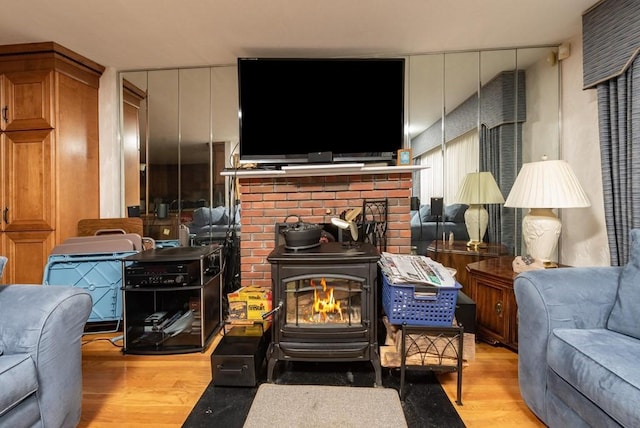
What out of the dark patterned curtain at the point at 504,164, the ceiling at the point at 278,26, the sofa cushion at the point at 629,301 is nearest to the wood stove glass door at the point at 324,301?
the sofa cushion at the point at 629,301

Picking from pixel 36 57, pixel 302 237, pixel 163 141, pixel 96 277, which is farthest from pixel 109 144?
pixel 302 237

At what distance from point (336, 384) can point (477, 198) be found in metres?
1.99

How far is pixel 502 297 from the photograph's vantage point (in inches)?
75.3

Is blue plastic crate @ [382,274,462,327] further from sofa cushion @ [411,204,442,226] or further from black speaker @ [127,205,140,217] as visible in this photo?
black speaker @ [127,205,140,217]

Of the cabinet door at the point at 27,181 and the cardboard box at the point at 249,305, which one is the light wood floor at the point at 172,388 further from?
the cabinet door at the point at 27,181

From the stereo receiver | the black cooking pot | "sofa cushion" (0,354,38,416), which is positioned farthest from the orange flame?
"sofa cushion" (0,354,38,416)

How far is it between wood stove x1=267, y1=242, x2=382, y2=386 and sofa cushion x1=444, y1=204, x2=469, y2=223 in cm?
154

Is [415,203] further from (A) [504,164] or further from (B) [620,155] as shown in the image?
(B) [620,155]

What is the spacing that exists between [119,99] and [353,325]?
9.38 feet

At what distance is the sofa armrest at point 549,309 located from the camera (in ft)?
4.25

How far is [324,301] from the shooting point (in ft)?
5.55

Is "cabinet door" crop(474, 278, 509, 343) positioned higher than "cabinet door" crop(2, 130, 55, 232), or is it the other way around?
"cabinet door" crop(2, 130, 55, 232)

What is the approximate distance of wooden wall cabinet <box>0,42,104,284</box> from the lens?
231 centimetres

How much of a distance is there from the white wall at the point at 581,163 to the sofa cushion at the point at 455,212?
29.8 inches
